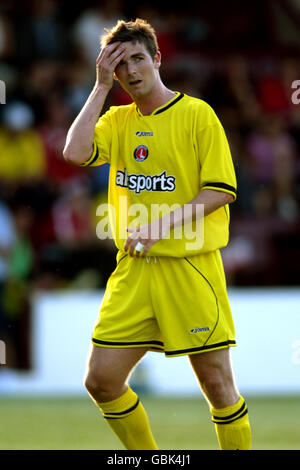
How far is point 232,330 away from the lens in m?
5.15

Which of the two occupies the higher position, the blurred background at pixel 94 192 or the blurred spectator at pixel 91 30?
the blurred spectator at pixel 91 30

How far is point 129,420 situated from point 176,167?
1.40 m

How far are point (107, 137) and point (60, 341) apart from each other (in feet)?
17.9

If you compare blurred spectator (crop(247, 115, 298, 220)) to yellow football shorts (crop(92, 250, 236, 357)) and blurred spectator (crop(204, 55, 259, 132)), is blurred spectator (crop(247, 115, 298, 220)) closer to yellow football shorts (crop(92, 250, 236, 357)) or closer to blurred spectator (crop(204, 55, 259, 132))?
blurred spectator (crop(204, 55, 259, 132))

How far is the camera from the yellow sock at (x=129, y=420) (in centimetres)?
524

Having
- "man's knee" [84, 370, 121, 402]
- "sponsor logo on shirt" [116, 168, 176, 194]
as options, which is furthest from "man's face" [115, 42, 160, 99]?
"man's knee" [84, 370, 121, 402]

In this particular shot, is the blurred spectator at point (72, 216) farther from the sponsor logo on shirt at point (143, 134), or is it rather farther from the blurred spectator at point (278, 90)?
the sponsor logo on shirt at point (143, 134)

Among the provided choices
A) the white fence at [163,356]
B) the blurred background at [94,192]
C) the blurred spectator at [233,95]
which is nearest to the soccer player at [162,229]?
the blurred background at [94,192]

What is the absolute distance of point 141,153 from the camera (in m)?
5.14

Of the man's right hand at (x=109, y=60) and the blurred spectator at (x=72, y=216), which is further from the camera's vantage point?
the blurred spectator at (x=72, y=216)

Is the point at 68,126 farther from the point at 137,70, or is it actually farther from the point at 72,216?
the point at 137,70

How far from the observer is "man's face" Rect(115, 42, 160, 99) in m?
4.98

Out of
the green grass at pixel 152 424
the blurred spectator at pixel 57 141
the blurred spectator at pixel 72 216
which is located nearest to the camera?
the green grass at pixel 152 424

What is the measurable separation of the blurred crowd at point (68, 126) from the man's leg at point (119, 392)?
5.37m
